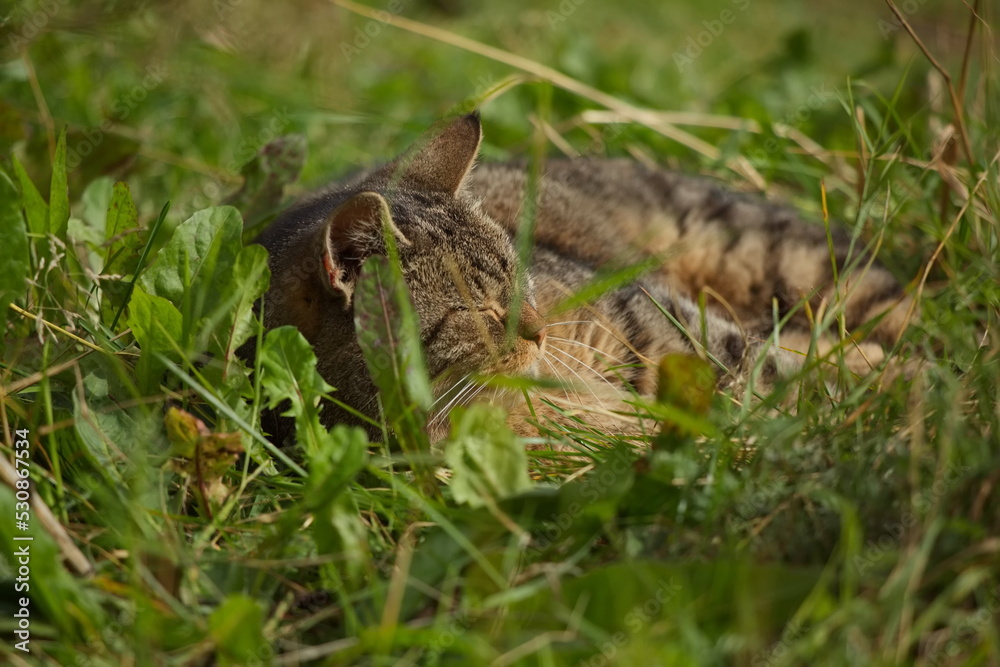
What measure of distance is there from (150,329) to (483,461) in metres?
0.82

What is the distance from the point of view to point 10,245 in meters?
1.85

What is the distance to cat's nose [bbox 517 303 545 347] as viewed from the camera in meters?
2.23

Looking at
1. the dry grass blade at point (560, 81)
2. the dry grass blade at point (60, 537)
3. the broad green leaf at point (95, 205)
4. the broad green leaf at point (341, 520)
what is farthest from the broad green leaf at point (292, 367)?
the dry grass blade at point (560, 81)

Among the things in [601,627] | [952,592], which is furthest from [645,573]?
[952,592]

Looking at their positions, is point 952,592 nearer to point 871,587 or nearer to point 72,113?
point 871,587

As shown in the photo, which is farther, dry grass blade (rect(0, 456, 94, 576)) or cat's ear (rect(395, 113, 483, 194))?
cat's ear (rect(395, 113, 483, 194))

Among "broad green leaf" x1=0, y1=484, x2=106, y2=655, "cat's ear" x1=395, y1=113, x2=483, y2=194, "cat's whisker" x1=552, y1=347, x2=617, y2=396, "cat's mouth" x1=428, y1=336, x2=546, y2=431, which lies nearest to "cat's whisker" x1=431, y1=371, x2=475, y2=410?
"cat's mouth" x1=428, y1=336, x2=546, y2=431

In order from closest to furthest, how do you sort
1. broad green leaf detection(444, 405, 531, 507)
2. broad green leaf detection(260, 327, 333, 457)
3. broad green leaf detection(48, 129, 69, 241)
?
broad green leaf detection(444, 405, 531, 507)
broad green leaf detection(260, 327, 333, 457)
broad green leaf detection(48, 129, 69, 241)

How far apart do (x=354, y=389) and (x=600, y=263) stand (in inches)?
46.7

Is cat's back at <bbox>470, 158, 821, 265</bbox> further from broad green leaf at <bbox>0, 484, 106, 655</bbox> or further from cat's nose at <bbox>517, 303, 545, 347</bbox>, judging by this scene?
broad green leaf at <bbox>0, 484, 106, 655</bbox>

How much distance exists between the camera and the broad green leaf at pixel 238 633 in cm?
125

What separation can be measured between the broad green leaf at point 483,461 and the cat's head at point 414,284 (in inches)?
14.7

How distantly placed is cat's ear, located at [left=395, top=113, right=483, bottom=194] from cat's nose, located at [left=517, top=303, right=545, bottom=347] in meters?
0.45

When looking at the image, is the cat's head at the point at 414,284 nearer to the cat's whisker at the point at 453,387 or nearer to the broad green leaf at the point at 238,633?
the cat's whisker at the point at 453,387
